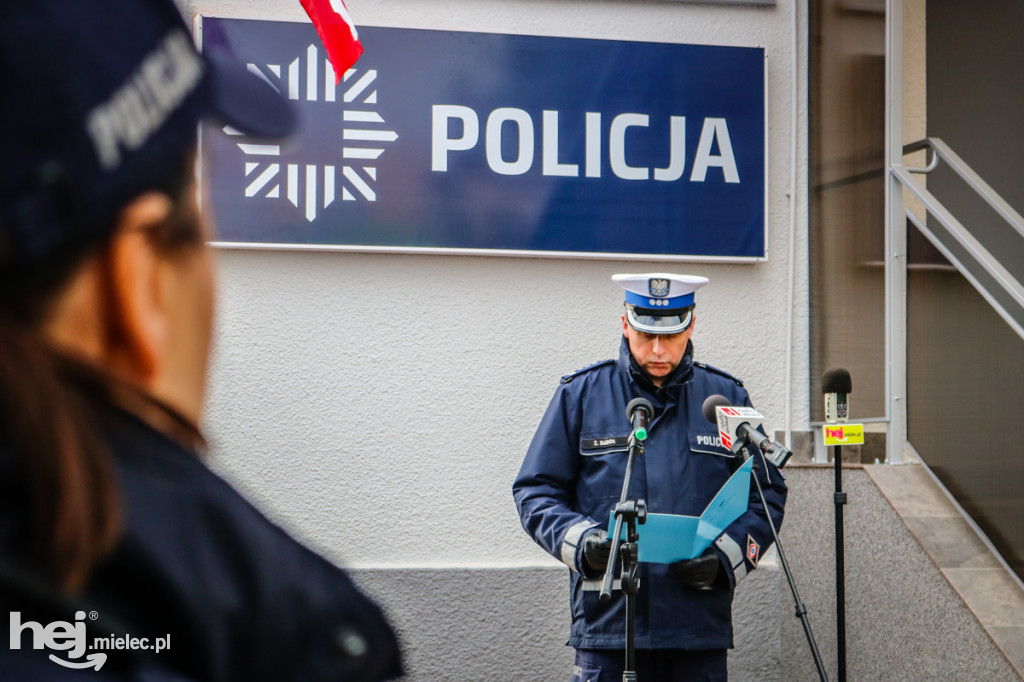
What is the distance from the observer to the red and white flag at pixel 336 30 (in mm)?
4293

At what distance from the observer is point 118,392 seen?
2.20 ft

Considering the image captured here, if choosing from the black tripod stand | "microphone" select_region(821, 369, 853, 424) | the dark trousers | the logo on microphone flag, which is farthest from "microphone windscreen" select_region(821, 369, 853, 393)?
the black tripod stand

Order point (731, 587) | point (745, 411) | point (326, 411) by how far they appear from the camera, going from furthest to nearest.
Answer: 1. point (326, 411)
2. point (731, 587)
3. point (745, 411)

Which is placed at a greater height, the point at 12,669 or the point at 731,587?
the point at 12,669

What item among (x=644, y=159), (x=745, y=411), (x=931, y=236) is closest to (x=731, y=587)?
(x=745, y=411)

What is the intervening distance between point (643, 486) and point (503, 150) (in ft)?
7.26

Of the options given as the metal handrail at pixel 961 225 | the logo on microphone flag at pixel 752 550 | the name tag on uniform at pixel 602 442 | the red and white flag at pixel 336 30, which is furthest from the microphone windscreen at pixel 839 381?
the red and white flag at pixel 336 30

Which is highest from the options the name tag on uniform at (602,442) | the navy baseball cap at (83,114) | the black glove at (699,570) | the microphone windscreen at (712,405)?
the navy baseball cap at (83,114)

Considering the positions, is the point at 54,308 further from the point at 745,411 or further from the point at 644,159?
the point at 644,159

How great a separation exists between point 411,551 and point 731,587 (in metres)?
2.00

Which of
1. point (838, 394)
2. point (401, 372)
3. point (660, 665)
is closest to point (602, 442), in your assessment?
point (660, 665)

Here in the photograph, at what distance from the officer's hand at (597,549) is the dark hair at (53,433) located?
2.70 metres

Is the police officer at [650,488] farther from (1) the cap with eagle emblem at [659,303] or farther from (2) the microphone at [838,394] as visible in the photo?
(2) the microphone at [838,394]

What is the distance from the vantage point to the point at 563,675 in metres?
5.01
